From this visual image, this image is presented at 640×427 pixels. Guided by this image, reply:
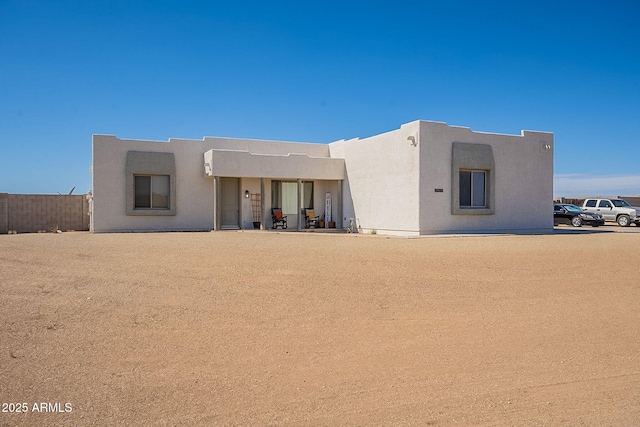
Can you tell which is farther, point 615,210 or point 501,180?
point 615,210

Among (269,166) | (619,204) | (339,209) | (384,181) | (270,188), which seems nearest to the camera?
(384,181)

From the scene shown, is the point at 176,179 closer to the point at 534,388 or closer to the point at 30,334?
the point at 30,334

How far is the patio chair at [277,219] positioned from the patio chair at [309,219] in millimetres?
1067

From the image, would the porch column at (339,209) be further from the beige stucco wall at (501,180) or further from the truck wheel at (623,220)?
the truck wheel at (623,220)

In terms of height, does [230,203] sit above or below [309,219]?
above

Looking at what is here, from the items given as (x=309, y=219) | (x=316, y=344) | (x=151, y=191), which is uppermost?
(x=151, y=191)

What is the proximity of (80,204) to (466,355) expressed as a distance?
24.0m

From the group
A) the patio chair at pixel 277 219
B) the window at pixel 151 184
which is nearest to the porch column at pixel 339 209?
the patio chair at pixel 277 219

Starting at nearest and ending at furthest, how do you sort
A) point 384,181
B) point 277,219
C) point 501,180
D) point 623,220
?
1. point 501,180
2. point 384,181
3. point 277,219
4. point 623,220

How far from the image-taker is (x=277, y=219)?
948 inches

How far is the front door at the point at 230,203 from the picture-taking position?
24.3 m

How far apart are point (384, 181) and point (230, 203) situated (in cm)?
717

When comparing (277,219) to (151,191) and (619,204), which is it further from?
(619,204)

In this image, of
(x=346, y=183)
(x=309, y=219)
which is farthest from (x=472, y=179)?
(x=309, y=219)
